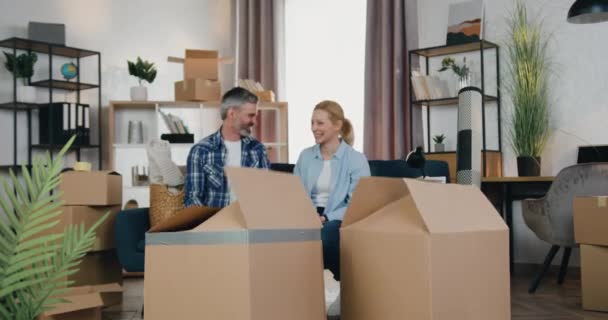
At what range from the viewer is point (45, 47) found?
554cm

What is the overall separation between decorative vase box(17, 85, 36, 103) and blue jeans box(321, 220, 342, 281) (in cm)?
384

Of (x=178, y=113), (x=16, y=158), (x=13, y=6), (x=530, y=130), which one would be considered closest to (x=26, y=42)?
(x=13, y=6)

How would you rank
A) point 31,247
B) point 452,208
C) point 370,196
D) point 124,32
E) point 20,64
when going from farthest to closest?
1. point 124,32
2. point 20,64
3. point 370,196
4. point 452,208
5. point 31,247

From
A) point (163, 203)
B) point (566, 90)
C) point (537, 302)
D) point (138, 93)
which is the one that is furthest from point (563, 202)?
Result: point (138, 93)

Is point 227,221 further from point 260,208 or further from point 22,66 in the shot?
point 22,66

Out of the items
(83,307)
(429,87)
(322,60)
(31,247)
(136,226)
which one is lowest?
(83,307)

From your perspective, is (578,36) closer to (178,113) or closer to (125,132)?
(178,113)

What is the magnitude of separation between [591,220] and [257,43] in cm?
389

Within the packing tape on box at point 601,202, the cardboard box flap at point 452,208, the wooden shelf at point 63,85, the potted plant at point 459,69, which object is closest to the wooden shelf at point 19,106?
the wooden shelf at point 63,85

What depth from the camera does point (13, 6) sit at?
5.58 metres

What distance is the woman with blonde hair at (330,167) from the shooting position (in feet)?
9.26

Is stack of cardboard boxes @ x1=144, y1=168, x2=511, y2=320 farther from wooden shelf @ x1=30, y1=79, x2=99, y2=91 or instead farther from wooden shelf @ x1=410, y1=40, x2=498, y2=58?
wooden shelf @ x1=30, y1=79, x2=99, y2=91

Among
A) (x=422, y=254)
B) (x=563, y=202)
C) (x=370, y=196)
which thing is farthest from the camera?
(x=563, y=202)

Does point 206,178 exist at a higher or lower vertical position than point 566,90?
lower
